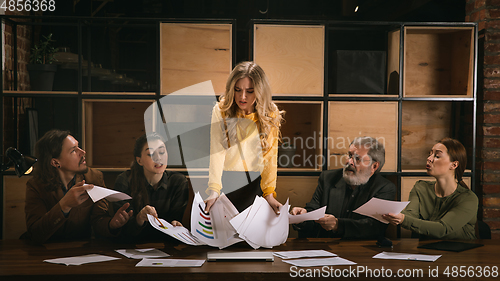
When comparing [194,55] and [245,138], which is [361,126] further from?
[194,55]

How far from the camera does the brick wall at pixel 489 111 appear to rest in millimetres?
2779

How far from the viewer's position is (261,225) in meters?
1.65

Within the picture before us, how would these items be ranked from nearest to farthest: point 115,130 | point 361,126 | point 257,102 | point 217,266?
point 217,266, point 257,102, point 361,126, point 115,130

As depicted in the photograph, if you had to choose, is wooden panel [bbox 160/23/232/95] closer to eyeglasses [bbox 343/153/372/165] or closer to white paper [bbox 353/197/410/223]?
eyeglasses [bbox 343/153/372/165]

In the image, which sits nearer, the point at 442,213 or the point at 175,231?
the point at 175,231

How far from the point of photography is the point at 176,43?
263cm

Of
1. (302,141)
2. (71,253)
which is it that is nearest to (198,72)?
(302,141)

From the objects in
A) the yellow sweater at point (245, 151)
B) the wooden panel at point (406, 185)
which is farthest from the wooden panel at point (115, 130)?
the wooden panel at point (406, 185)

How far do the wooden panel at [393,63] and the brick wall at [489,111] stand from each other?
69 cm

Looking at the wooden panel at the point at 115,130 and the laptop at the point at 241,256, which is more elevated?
the wooden panel at the point at 115,130

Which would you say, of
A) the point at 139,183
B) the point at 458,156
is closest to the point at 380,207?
the point at 458,156

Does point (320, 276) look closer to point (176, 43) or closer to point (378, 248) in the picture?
point (378, 248)

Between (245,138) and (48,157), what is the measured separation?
119cm

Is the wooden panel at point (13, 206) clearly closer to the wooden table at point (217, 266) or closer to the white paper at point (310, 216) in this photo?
the wooden table at point (217, 266)
